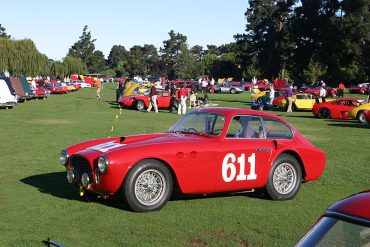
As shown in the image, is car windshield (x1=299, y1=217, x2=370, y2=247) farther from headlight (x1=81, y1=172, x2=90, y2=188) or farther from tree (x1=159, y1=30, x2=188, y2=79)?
tree (x1=159, y1=30, x2=188, y2=79)

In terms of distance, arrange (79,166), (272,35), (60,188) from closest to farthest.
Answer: (79,166) < (60,188) < (272,35)

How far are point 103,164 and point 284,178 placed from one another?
10.3 feet

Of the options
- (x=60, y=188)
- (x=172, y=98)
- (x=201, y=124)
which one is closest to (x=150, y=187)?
(x=201, y=124)

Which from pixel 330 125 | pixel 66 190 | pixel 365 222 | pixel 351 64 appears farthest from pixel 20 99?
pixel 351 64

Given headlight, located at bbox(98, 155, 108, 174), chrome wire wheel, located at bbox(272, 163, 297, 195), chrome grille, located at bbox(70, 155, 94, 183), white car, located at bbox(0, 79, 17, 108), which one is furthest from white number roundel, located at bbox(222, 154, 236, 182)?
white car, located at bbox(0, 79, 17, 108)

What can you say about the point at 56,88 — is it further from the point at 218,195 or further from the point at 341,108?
the point at 218,195

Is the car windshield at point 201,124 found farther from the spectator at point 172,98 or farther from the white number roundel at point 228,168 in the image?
the spectator at point 172,98

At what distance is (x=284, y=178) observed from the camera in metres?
8.30

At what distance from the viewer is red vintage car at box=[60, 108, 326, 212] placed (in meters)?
7.09

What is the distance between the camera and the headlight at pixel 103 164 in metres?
6.97

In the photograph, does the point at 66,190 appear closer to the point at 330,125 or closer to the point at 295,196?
the point at 295,196

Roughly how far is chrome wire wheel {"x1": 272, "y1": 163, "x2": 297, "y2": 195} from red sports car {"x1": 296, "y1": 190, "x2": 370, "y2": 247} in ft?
17.3

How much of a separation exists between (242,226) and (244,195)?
199 centimetres

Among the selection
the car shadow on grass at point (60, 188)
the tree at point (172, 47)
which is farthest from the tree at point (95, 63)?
the car shadow on grass at point (60, 188)
